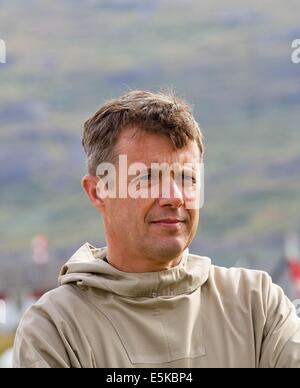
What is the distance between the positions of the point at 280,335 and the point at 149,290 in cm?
37

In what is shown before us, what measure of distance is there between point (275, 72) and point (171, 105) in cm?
4761

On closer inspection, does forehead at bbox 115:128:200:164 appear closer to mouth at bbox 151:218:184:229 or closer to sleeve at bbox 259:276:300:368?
mouth at bbox 151:218:184:229

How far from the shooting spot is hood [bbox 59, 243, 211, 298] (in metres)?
2.63

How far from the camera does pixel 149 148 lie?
2588 millimetres

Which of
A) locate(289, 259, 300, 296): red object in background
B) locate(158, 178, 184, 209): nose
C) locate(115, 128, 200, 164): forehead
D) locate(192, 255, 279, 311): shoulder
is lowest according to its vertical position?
locate(289, 259, 300, 296): red object in background

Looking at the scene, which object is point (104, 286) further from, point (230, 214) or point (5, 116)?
point (5, 116)

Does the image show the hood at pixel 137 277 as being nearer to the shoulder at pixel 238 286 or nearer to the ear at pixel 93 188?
the shoulder at pixel 238 286

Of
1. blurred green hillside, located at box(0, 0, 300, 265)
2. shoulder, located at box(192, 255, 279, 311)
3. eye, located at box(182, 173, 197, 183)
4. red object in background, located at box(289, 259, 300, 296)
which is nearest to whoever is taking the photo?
eye, located at box(182, 173, 197, 183)

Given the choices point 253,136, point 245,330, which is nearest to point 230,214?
point 253,136

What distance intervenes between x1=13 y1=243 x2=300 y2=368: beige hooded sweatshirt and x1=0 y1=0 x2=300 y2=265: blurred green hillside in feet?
95.4

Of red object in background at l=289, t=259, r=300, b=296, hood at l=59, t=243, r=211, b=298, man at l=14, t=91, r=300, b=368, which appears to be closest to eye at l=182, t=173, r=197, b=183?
man at l=14, t=91, r=300, b=368

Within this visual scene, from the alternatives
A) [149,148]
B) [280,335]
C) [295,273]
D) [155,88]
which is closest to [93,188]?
[149,148]

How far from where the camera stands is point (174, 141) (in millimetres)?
2602
